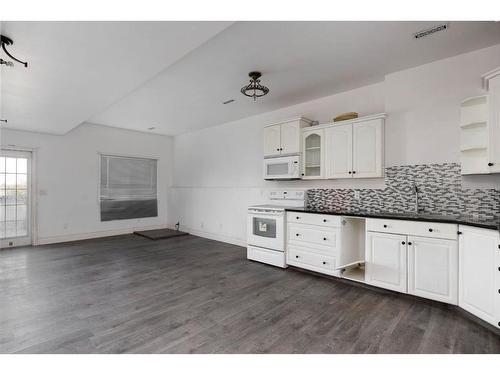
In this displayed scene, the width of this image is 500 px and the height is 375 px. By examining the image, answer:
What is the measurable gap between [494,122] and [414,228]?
1271mm

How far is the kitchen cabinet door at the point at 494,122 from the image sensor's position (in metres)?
2.43

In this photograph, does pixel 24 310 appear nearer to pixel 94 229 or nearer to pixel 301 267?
pixel 301 267

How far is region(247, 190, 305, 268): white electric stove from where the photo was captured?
3967mm

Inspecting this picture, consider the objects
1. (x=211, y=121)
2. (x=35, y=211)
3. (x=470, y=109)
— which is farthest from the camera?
(x=211, y=121)

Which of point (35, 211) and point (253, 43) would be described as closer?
point (253, 43)

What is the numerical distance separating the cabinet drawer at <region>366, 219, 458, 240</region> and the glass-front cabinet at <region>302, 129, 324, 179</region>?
1166mm

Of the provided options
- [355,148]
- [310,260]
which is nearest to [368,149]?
[355,148]

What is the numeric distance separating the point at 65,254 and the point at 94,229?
153cm

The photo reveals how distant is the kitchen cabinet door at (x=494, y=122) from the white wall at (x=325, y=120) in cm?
36

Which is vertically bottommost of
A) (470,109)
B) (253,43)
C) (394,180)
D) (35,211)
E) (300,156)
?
(35,211)

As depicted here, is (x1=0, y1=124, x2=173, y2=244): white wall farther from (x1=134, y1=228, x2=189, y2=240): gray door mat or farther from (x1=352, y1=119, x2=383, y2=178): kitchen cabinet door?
(x1=352, y1=119, x2=383, y2=178): kitchen cabinet door

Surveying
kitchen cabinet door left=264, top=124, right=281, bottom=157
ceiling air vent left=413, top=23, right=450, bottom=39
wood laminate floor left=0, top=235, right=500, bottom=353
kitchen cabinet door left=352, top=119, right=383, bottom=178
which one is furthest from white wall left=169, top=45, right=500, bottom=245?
wood laminate floor left=0, top=235, right=500, bottom=353
